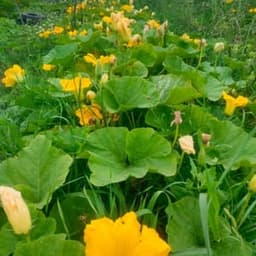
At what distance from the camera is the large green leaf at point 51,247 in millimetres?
1115

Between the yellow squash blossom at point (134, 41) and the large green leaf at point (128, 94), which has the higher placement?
the large green leaf at point (128, 94)

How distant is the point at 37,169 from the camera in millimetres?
1475

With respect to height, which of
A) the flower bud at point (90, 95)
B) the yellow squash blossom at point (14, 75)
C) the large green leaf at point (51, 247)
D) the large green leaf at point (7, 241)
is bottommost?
the yellow squash blossom at point (14, 75)

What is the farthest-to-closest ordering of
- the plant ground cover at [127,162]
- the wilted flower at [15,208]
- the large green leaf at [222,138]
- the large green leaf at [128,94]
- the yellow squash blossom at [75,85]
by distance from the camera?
the yellow squash blossom at [75,85] → the large green leaf at [128,94] → the large green leaf at [222,138] → the plant ground cover at [127,162] → the wilted flower at [15,208]

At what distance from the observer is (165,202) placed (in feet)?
5.15

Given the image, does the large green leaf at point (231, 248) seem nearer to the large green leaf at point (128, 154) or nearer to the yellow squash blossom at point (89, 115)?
the large green leaf at point (128, 154)

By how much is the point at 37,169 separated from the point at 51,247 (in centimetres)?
38

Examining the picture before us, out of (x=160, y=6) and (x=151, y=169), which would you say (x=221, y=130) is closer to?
(x=151, y=169)

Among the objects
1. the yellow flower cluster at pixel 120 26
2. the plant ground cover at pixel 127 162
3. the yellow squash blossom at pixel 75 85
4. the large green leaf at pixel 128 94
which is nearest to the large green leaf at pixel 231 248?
the plant ground cover at pixel 127 162

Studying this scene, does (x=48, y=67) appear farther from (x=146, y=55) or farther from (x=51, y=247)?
(x=51, y=247)

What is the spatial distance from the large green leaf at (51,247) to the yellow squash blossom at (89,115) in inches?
30.5

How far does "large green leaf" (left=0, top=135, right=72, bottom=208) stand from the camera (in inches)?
56.4

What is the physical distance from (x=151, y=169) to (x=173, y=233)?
0.22 meters

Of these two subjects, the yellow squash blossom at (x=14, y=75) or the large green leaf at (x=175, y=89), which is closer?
the large green leaf at (x=175, y=89)
